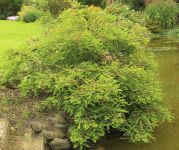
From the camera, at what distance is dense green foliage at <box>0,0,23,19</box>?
30.9m

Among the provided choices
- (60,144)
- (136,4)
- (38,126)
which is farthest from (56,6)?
(60,144)

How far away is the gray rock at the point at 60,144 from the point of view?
9227 mm

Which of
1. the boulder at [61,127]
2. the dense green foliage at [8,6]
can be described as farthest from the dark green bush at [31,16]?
the boulder at [61,127]

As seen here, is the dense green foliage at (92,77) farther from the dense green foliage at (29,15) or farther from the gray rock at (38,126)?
the dense green foliage at (29,15)

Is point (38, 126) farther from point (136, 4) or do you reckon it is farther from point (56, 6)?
point (136, 4)

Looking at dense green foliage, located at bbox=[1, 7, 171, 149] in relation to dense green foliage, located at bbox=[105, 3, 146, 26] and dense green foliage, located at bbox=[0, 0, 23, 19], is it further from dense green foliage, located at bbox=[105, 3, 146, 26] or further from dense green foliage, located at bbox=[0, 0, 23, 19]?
dense green foliage, located at bbox=[0, 0, 23, 19]

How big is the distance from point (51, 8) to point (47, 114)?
434 inches

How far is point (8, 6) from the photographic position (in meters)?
31.0

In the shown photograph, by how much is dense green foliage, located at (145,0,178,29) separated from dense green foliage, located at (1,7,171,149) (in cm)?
1458

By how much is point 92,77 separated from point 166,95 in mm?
4107

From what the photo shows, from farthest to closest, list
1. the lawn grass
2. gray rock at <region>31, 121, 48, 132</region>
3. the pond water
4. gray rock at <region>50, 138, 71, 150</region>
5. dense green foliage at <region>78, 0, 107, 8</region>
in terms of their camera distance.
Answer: dense green foliage at <region>78, 0, 107, 8</region>, the lawn grass, the pond water, gray rock at <region>31, 121, 48, 132</region>, gray rock at <region>50, 138, 71, 150</region>

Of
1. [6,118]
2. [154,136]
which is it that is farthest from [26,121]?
[154,136]

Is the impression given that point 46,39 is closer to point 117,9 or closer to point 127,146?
point 127,146

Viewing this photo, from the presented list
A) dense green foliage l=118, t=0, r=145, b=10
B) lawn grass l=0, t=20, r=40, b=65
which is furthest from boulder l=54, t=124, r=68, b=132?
dense green foliage l=118, t=0, r=145, b=10
